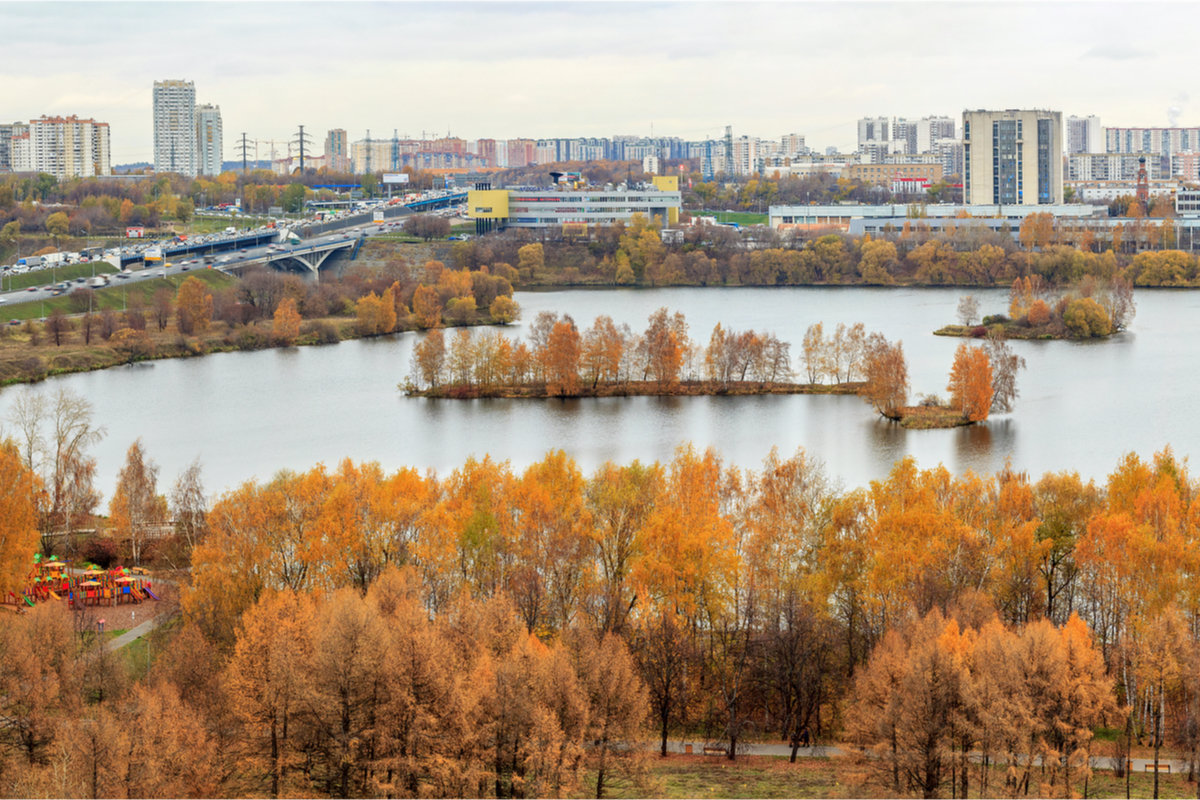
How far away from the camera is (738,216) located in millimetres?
39188

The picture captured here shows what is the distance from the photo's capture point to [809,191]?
43938 mm

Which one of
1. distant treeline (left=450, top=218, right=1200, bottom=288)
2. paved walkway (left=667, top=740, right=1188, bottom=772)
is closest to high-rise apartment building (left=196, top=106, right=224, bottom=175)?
distant treeline (left=450, top=218, right=1200, bottom=288)

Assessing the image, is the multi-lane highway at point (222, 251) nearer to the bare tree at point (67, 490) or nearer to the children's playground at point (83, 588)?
the bare tree at point (67, 490)

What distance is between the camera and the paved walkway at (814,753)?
5.93 metres

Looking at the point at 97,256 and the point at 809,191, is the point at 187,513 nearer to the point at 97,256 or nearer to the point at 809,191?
the point at 97,256

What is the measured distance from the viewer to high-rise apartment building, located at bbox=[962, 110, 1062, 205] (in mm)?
36688

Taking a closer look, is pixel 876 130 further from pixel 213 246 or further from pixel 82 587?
pixel 82 587

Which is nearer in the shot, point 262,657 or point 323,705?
point 323,705

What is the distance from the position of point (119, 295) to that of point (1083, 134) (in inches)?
2261

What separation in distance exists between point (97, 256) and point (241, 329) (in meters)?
6.48

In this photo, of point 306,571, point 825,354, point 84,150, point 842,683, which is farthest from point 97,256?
point 84,150

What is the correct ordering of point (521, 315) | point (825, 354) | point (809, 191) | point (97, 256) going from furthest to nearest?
point (809, 191)
point (97, 256)
point (521, 315)
point (825, 354)

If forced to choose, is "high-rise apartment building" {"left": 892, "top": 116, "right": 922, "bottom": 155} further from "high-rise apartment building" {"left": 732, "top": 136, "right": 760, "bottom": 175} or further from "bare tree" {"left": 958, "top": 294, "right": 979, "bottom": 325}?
"bare tree" {"left": 958, "top": 294, "right": 979, "bottom": 325}

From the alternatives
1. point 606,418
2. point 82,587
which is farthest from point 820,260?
point 82,587
